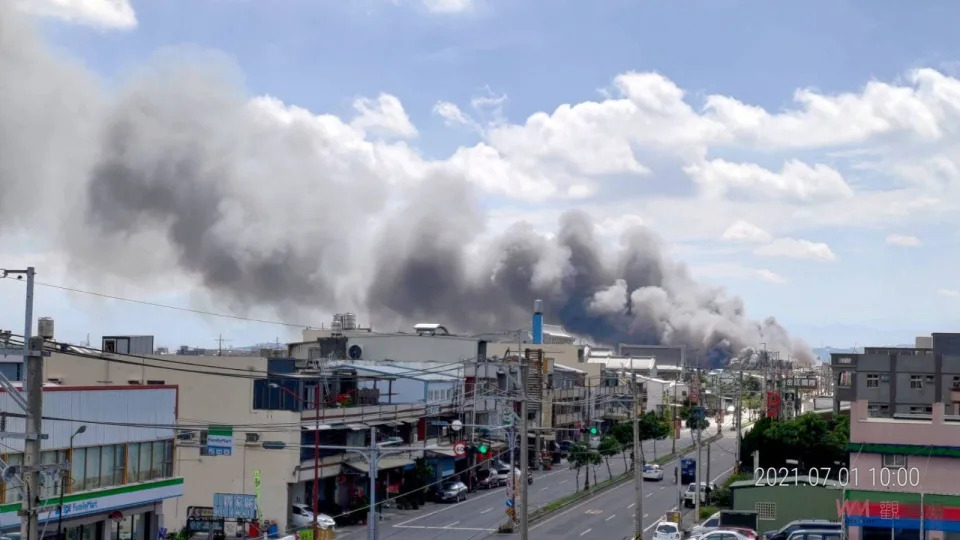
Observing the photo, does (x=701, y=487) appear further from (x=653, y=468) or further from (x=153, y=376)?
(x=153, y=376)

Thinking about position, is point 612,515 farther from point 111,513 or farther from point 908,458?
point 111,513

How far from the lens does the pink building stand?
27.0 meters

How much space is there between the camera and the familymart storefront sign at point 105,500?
2691cm

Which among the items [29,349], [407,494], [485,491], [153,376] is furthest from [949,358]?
[29,349]

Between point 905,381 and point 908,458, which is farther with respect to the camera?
point 905,381

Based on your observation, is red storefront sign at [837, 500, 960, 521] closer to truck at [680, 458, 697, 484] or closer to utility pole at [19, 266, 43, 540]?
utility pole at [19, 266, 43, 540]

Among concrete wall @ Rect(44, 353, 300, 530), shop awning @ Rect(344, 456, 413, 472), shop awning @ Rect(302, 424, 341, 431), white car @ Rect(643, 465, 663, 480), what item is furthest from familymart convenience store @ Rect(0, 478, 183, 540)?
white car @ Rect(643, 465, 663, 480)

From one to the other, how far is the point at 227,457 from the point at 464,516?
964 cm

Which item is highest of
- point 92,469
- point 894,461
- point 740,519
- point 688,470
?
point 894,461

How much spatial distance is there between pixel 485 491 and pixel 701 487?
35.4 ft

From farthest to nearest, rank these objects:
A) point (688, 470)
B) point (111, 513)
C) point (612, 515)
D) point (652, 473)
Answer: point (652, 473) < point (688, 470) < point (612, 515) < point (111, 513)

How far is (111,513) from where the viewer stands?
30.3 meters

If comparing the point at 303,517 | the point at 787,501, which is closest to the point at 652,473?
the point at 787,501

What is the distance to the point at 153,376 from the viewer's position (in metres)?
43.8
